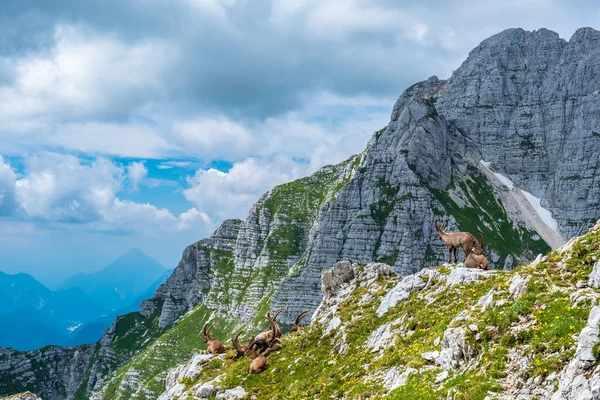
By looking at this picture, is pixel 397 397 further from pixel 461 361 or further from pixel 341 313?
pixel 341 313

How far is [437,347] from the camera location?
973 inches

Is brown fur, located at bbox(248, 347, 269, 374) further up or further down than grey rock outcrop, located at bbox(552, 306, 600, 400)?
further down

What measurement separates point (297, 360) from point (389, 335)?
25.5 ft

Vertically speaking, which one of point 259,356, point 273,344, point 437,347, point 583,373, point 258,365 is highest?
point 583,373

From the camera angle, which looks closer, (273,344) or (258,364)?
(258,364)

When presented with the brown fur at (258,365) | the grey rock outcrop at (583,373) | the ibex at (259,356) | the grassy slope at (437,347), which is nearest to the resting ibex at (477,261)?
the grassy slope at (437,347)

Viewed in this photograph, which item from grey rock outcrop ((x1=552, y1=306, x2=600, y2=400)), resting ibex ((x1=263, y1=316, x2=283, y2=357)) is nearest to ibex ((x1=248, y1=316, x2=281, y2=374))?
resting ibex ((x1=263, y1=316, x2=283, y2=357))

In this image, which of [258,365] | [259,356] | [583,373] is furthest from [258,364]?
[583,373]

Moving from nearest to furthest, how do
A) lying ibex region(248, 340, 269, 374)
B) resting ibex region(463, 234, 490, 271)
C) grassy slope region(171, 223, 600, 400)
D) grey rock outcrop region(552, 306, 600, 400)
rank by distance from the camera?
1. grey rock outcrop region(552, 306, 600, 400)
2. grassy slope region(171, 223, 600, 400)
3. lying ibex region(248, 340, 269, 374)
4. resting ibex region(463, 234, 490, 271)

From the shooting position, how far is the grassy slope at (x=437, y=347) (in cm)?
1955

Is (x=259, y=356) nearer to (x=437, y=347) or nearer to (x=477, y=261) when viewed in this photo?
(x=437, y=347)

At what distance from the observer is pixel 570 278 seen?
25.3 metres

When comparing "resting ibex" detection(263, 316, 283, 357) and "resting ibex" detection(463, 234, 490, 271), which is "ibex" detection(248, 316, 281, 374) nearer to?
"resting ibex" detection(263, 316, 283, 357)

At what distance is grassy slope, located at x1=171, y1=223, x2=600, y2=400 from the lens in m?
19.5
